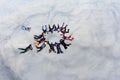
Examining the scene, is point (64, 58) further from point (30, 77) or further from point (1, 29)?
point (1, 29)

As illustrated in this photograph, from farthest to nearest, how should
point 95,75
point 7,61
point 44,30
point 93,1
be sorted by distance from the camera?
point 93,1, point 44,30, point 7,61, point 95,75

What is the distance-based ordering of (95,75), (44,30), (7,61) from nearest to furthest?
1. (95,75)
2. (7,61)
3. (44,30)

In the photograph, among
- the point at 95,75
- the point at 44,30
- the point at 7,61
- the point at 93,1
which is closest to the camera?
the point at 95,75

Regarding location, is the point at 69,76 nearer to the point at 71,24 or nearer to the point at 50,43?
the point at 50,43

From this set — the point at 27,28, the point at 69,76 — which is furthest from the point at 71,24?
the point at 69,76

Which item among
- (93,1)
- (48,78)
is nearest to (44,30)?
(48,78)

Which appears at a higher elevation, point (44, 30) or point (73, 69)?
point (44, 30)

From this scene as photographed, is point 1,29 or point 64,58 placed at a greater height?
point 1,29

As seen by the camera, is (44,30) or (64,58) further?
(44,30)

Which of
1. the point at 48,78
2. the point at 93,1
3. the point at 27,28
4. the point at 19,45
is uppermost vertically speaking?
the point at 93,1
